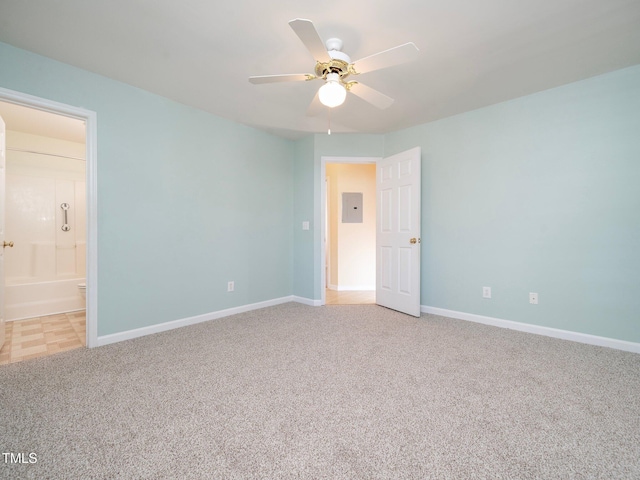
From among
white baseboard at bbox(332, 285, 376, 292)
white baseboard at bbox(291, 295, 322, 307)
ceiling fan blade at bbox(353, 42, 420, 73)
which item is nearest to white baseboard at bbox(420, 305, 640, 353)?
white baseboard at bbox(291, 295, 322, 307)

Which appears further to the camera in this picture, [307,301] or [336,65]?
[307,301]

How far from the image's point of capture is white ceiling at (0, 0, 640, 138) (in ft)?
5.82

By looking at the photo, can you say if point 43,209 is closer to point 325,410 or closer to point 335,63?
point 335,63

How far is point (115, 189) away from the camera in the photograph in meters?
2.66

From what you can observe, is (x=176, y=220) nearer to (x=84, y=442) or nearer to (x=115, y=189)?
(x=115, y=189)

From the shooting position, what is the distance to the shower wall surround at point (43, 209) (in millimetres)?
3795

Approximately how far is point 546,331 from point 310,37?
3205 mm

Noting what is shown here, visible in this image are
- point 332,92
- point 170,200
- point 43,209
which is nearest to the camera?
point 332,92

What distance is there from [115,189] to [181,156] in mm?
726

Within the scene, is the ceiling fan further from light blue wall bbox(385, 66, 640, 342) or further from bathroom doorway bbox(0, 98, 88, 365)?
bathroom doorway bbox(0, 98, 88, 365)

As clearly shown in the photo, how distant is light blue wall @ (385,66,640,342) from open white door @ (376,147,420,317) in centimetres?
31

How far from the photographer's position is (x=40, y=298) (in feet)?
12.0

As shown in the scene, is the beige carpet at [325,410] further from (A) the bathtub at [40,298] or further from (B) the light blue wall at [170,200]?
(A) the bathtub at [40,298]

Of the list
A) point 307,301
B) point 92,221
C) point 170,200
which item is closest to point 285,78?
point 170,200
